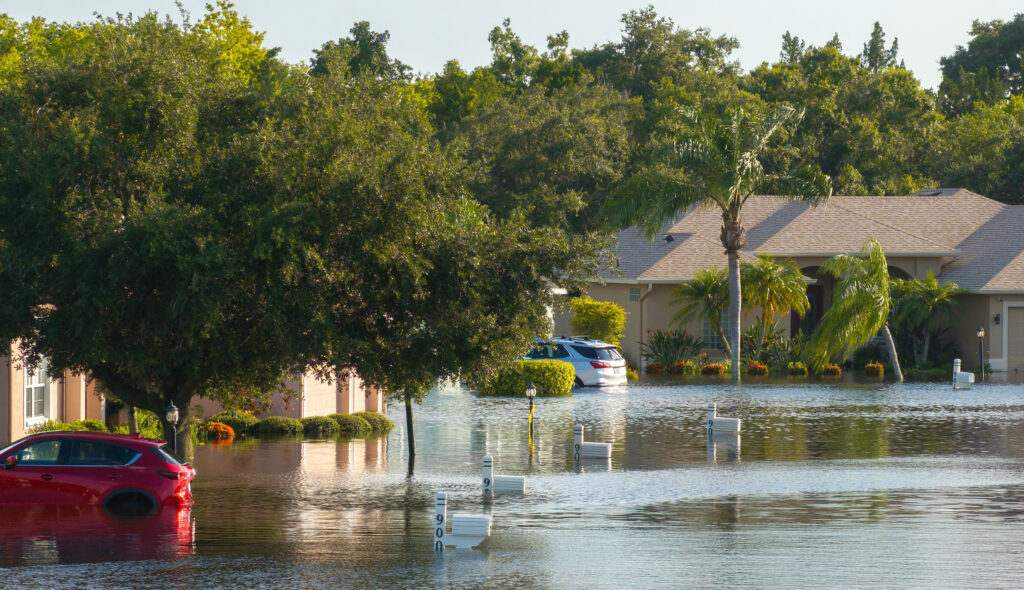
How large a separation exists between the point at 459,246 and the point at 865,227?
37604 mm

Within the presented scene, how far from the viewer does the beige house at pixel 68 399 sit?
80.5ft

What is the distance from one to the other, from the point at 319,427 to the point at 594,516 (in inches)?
494

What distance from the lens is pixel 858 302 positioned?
45375 millimetres

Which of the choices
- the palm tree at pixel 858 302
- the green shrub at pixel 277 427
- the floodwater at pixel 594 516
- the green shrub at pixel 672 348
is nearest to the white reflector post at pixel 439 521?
the floodwater at pixel 594 516

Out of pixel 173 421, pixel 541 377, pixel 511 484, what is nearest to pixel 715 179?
pixel 541 377

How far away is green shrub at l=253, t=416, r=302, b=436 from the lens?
93.9 ft

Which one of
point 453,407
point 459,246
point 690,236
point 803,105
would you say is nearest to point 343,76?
point 459,246

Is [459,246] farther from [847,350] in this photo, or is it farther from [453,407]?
[847,350]

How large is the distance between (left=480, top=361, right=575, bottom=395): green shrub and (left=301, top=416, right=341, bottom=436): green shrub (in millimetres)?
10094

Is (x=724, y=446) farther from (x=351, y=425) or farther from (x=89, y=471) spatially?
(x=89, y=471)

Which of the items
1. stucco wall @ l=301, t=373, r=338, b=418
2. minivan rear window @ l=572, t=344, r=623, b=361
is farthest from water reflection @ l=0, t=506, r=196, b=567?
minivan rear window @ l=572, t=344, r=623, b=361

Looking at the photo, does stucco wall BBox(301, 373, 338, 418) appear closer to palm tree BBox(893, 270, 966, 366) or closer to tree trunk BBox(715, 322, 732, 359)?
tree trunk BBox(715, 322, 732, 359)

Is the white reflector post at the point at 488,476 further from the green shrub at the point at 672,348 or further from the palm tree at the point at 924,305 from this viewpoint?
the palm tree at the point at 924,305

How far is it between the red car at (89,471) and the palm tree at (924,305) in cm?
3729
